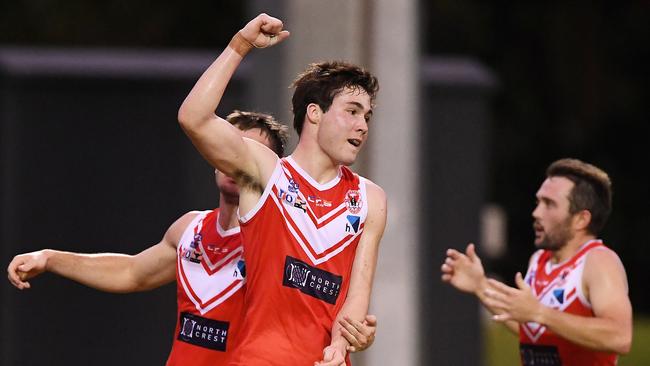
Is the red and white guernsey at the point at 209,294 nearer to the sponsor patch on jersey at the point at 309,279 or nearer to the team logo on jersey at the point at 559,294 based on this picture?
the sponsor patch on jersey at the point at 309,279

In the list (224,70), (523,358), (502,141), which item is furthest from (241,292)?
(502,141)

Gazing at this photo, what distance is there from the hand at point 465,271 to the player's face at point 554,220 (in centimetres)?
68

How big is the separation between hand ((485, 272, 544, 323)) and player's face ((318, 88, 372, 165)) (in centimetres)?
112

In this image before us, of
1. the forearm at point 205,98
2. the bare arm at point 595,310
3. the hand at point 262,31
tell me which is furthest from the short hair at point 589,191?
the forearm at point 205,98

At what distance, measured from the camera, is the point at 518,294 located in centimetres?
630

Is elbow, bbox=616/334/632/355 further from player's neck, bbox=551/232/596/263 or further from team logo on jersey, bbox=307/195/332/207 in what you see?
team logo on jersey, bbox=307/195/332/207

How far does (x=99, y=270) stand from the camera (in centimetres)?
645

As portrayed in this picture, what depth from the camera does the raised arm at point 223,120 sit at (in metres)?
5.22

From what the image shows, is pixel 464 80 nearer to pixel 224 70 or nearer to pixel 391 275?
pixel 391 275

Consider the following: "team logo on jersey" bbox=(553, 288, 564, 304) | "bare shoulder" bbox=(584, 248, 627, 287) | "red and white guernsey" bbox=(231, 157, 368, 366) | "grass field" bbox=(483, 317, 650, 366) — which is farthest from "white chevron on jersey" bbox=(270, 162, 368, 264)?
"grass field" bbox=(483, 317, 650, 366)

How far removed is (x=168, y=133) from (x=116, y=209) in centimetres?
82

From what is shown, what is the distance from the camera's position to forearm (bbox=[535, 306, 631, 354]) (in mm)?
6465

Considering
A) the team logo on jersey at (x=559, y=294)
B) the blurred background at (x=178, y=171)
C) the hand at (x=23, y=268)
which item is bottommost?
the hand at (x=23, y=268)

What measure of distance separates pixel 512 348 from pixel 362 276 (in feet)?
53.4
